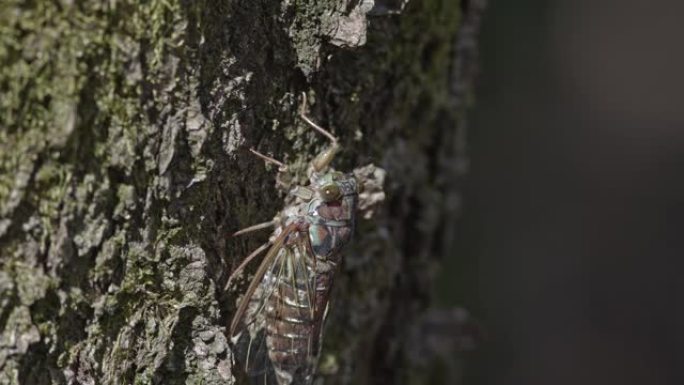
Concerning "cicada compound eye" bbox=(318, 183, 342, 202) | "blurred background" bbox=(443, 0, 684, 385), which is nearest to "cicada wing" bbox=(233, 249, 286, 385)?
"cicada compound eye" bbox=(318, 183, 342, 202)

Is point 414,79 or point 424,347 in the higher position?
point 414,79

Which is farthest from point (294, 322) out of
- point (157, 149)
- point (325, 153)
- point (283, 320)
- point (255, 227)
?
point (157, 149)

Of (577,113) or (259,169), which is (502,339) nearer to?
(577,113)

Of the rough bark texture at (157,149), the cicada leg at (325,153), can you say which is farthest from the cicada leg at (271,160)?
the cicada leg at (325,153)

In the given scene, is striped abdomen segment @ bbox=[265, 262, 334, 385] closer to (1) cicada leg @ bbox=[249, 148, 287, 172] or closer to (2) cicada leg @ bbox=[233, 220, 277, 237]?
(2) cicada leg @ bbox=[233, 220, 277, 237]

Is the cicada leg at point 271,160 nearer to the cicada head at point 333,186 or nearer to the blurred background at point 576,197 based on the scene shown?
the cicada head at point 333,186

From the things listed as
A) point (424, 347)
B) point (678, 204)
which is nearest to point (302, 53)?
point (424, 347)
